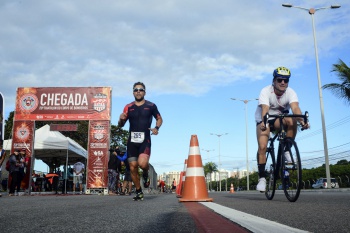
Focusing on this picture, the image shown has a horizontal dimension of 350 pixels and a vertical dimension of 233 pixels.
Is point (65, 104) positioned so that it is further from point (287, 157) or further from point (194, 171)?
point (287, 157)

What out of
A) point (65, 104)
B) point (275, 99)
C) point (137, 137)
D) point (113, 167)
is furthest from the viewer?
point (65, 104)

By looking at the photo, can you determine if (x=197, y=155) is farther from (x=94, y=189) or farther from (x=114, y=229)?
(x=94, y=189)

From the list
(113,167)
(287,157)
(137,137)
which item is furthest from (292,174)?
(113,167)

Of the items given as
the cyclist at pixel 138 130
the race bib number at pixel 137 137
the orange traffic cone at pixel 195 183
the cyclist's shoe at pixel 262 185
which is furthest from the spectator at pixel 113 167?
the cyclist's shoe at pixel 262 185

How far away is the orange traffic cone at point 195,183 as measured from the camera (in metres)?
5.47

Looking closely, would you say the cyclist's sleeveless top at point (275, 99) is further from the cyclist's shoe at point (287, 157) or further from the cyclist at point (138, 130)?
the cyclist at point (138, 130)

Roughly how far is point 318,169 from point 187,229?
80.8 m

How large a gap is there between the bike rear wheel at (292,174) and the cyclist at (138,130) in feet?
7.60

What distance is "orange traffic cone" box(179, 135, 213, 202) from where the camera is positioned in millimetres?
5469

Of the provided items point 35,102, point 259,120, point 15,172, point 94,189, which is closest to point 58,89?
point 35,102

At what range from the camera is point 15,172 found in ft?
40.3

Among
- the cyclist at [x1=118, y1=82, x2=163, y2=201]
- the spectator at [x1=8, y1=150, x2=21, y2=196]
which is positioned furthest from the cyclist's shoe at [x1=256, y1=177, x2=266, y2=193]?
the spectator at [x1=8, y1=150, x2=21, y2=196]

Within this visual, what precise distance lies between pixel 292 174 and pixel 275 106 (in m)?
1.07

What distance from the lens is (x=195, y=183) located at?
555 centimetres
